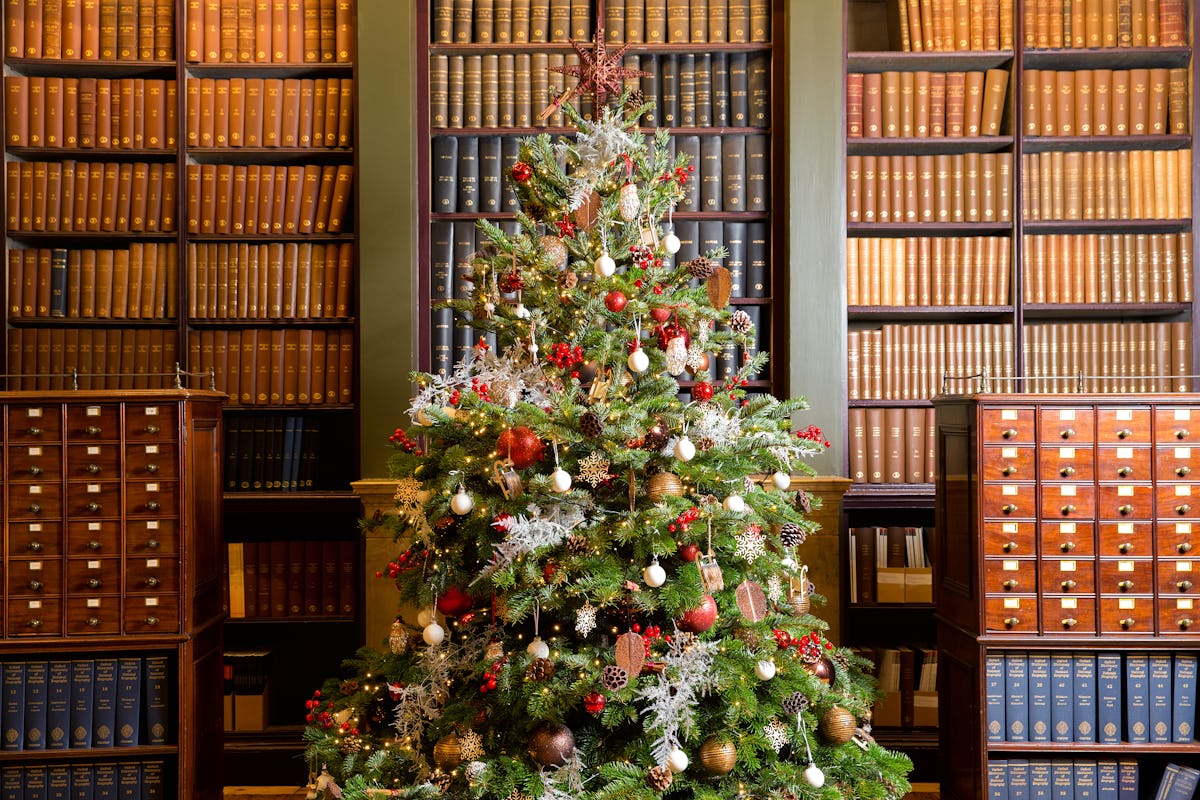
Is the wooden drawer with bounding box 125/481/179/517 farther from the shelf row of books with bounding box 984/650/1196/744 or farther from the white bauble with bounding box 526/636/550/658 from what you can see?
the shelf row of books with bounding box 984/650/1196/744

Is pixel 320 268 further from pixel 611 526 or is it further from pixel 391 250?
pixel 611 526

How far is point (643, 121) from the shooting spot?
132 inches

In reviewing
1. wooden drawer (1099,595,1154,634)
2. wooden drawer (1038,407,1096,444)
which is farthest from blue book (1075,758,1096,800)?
wooden drawer (1038,407,1096,444)

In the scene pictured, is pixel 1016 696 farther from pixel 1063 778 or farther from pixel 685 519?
pixel 685 519

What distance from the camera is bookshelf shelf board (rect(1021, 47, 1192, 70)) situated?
10.7 feet

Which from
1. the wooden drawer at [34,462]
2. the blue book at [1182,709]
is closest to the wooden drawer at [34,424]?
the wooden drawer at [34,462]

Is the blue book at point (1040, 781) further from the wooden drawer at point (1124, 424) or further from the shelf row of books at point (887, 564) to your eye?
the wooden drawer at point (1124, 424)

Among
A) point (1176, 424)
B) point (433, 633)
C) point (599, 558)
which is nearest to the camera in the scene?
point (599, 558)

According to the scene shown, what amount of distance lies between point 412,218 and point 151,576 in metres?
1.36

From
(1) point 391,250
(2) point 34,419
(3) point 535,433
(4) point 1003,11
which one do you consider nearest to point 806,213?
(4) point 1003,11

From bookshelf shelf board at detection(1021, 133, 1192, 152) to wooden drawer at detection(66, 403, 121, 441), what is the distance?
2.92m

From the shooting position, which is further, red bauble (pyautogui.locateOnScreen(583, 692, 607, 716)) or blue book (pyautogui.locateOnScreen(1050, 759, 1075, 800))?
blue book (pyautogui.locateOnScreen(1050, 759, 1075, 800))

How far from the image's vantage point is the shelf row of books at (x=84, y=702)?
2730mm

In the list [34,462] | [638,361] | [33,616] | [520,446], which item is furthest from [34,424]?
[638,361]
